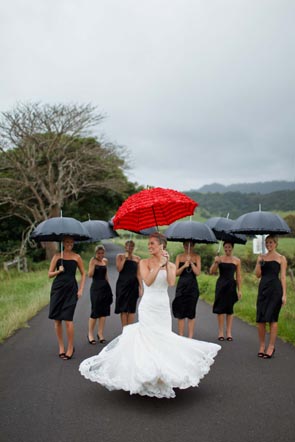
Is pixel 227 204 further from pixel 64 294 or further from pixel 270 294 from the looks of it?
pixel 64 294

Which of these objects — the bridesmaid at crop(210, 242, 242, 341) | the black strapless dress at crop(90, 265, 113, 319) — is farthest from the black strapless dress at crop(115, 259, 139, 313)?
the bridesmaid at crop(210, 242, 242, 341)

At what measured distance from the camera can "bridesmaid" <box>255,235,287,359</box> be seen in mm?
7965

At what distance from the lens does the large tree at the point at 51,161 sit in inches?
1138

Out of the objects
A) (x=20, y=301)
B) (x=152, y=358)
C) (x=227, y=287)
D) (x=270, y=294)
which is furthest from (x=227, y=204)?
(x=152, y=358)

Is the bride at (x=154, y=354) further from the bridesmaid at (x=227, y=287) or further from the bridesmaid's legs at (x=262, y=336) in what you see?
the bridesmaid at (x=227, y=287)

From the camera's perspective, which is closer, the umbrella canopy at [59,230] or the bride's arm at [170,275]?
the bride's arm at [170,275]

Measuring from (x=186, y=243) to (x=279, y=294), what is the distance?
1818 millimetres

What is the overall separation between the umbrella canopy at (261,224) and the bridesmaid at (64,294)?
2.78 meters

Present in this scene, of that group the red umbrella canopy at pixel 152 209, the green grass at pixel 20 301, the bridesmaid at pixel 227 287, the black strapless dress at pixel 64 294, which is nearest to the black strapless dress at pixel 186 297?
the bridesmaid at pixel 227 287

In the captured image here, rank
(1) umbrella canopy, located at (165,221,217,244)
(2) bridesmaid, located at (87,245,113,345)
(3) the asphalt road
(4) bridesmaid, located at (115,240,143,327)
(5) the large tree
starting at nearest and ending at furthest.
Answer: (3) the asphalt road < (1) umbrella canopy, located at (165,221,217,244) < (4) bridesmaid, located at (115,240,143,327) < (2) bridesmaid, located at (87,245,113,345) < (5) the large tree

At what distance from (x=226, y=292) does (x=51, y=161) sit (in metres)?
23.3

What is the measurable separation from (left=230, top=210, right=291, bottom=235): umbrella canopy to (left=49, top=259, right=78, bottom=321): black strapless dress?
2820 millimetres

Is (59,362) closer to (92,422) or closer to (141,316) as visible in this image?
(141,316)

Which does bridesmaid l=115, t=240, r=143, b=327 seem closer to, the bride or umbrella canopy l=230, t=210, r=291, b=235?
umbrella canopy l=230, t=210, r=291, b=235
